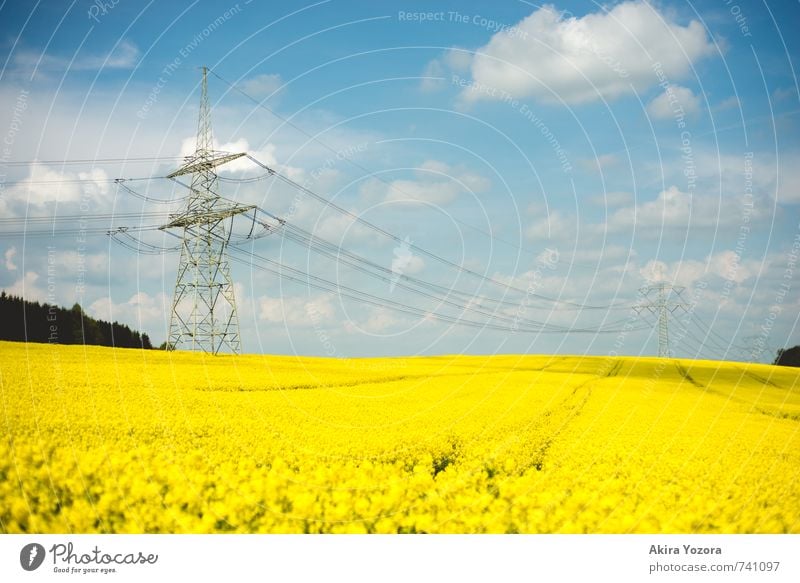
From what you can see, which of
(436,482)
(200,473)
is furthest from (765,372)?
(200,473)

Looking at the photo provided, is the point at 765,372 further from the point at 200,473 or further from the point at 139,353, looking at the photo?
the point at 200,473
